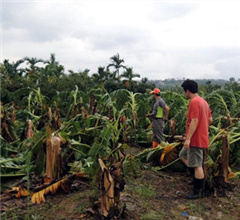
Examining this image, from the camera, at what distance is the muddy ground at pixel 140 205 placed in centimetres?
389

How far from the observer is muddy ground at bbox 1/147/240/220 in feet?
12.8

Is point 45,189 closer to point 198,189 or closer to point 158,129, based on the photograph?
point 198,189

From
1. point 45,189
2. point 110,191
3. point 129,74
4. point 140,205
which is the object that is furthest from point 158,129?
point 129,74

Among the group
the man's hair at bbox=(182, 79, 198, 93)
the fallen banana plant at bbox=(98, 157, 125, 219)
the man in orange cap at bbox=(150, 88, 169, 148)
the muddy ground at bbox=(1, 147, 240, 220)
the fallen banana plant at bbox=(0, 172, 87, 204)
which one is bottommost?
the muddy ground at bbox=(1, 147, 240, 220)

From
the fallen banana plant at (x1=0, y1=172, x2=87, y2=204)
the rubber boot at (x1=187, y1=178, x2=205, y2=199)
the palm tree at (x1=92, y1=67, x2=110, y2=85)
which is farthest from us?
the palm tree at (x1=92, y1=67, x2=110, y2=85)

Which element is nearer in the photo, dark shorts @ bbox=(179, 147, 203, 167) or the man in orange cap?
dark shorts @ bbox=(179, 147, 203, 167)

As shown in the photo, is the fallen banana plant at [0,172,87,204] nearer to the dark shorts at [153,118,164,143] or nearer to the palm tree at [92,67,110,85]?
the dark shorts at [153,118,164,143]

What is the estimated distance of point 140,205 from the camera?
4098 millimetres

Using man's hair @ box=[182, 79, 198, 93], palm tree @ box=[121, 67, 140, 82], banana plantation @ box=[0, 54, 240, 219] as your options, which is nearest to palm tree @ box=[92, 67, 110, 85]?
palm tree @ box=[121, 67, 140, 82]

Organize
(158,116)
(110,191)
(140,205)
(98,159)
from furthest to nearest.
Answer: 1. (158,116)
2. (140,205)
3. (98,159)
4. (110,191)

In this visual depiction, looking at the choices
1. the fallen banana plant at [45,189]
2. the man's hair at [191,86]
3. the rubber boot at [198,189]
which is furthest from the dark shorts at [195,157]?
the fallen banana plant at [45,189]

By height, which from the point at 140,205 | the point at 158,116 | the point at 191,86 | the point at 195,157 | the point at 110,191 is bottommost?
the point at 140,205

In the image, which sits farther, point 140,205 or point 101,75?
point 101,75

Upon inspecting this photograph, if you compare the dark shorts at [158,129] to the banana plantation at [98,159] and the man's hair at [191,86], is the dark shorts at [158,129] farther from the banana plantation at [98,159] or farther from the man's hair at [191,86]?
the man's hair at [191,86]
